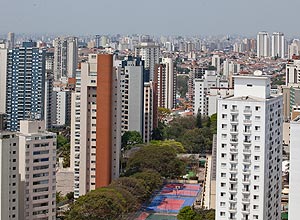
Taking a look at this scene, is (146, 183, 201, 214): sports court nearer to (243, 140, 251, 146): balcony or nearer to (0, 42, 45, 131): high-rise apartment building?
(243, 140, 251, 146): balcony

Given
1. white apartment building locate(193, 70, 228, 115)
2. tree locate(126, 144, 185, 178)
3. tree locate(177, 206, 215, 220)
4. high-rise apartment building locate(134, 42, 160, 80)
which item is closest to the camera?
tree locate(177, 206, 215, 220)

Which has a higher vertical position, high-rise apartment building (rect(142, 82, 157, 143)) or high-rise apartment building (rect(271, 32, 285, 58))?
high-rise apartment building (rect(271, 32, 285, 58))

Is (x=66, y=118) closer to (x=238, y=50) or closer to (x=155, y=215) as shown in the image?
(x=155, y=215)

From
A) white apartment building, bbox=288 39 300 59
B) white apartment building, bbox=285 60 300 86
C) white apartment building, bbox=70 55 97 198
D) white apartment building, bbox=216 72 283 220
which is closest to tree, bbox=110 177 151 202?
white apartment building, bbox=70 55 97 198

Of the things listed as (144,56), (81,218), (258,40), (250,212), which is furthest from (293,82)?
(258,40)

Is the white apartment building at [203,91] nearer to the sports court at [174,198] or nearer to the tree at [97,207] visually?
the sports court at [174,198]
